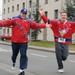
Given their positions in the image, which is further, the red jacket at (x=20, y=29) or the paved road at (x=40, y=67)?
the paved road at (x=40, y=67)

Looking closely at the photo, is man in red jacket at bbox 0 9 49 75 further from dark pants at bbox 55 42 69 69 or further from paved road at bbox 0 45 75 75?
dark pants at bbox 55 42 69 69

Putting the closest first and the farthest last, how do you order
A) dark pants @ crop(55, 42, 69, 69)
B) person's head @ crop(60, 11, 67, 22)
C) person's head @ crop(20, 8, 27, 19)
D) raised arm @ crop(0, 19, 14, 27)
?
1. person's head @ crop(20, 8, 27, 19)
2. raised arm @ crop(0, 19, 14, 27)
3. person's head @ crop(60, 11, 67, 22)
4. dark pants @ crop(55, 42, 69, 69)

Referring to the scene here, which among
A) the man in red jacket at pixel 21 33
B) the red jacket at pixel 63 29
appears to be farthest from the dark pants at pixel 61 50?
the man in red jacket at pixel 21 33

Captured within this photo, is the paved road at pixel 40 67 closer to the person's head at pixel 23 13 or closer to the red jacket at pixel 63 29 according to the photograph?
the red jacket at pixel 63 29

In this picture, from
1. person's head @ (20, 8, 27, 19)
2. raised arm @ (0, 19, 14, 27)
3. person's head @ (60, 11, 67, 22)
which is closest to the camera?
person's head @ (20, 8, 27, 19)

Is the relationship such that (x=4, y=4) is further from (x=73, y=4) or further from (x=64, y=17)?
(x=64, y=17)

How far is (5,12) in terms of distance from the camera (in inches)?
3002

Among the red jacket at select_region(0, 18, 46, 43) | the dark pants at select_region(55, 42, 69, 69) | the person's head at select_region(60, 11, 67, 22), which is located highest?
the person's head at select_region(60, 11, 67, 22)

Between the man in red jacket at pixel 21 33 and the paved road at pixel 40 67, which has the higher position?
the man in red jacket at pixel 21 33

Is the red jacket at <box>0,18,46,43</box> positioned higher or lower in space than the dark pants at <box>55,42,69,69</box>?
higher

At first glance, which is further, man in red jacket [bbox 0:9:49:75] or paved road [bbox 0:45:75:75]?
paved road [bbox 0:45:75:75]

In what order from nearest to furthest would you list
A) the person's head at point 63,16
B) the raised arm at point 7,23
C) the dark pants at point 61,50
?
the raised arm at point 7,23
the person's head at point 63,16
the dark pants at point 61,50

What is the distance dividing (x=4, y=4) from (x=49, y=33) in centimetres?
2867

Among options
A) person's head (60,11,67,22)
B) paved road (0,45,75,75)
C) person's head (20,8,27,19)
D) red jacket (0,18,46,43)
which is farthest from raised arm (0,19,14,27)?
person's head (60,11,67,22)
